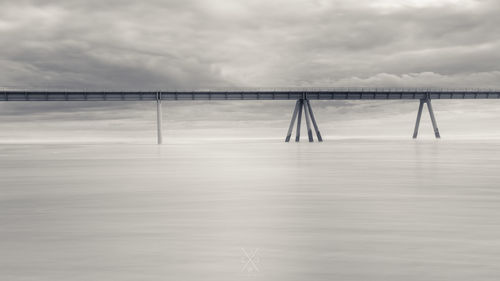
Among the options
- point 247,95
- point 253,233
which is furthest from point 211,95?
point 253,233

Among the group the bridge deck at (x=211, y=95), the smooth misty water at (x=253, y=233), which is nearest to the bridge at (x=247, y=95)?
the bridge deck at (x=211, y=95)

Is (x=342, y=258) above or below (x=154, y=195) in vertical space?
above

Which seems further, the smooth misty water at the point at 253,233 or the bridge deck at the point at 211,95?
the bridge deck at the point at 211,95

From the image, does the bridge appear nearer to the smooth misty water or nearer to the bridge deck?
the bridge deck

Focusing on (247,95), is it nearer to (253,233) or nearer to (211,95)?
(211,95)

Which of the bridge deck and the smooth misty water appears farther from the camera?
the bridge deck

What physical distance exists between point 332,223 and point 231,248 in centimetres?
286

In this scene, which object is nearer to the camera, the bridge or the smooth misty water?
the smooth misty water

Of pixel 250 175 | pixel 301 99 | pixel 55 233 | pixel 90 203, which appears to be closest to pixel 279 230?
pixel 55 233

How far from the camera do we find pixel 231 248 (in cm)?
706

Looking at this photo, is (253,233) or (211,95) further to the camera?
(211,95)

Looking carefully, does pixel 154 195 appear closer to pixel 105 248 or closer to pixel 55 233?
pixel 55 233

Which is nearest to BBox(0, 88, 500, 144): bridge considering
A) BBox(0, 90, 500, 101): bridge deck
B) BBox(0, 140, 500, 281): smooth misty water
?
BBox(0, 90, 500, 101): bridge deck

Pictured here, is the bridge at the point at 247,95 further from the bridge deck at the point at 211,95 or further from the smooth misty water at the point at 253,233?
the smooth misty water at the point at 253,233
